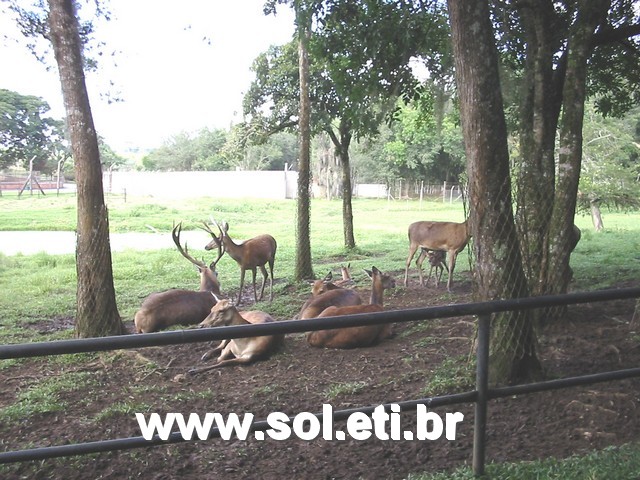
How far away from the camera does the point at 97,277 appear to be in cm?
627

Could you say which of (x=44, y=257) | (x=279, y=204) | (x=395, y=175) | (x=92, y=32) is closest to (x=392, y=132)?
(x=395, y=175)

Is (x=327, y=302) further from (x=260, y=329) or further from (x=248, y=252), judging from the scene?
(x=260, y=329)

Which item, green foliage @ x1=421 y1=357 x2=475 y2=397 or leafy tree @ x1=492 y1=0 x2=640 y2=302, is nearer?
green foliage @ x1=421 y1=357 x2=475 y2=397

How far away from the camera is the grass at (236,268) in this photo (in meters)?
4.34

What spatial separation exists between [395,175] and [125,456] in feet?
125

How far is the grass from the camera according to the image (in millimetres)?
4340

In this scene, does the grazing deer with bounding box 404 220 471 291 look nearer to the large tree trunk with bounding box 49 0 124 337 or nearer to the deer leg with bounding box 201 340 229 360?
the deer leg with bounding box 201 340 229 360

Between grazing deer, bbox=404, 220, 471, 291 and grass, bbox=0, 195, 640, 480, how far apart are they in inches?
50.3

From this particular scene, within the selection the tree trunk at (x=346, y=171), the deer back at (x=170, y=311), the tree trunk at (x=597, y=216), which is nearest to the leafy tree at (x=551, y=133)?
the deer back at (x=170, y=311)

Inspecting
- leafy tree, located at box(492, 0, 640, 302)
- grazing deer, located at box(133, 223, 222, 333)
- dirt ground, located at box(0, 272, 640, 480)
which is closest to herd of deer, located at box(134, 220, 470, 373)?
grazing deer, located at box(133, 223, 222, 333)

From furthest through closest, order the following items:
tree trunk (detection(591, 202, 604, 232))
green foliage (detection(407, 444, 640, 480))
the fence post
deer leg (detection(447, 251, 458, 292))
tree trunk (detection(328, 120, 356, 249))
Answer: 1. tree trunk (detection(591, 202, 604, 232))
2. tree trunk (detection(328, 120, 356, 249))
3. deer leg (detection(447, 251, 458, 292))
4. green foliage (detection(407, 444, 640, 480))
5. the fence post

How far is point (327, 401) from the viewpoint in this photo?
14.5ft

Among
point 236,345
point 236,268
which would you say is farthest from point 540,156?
point 236,268

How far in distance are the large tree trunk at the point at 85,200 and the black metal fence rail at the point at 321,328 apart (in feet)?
14.4
